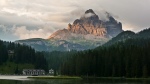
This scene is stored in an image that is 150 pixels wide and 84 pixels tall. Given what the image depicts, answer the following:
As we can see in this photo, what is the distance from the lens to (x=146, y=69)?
630 feet

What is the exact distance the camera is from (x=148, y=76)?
191m

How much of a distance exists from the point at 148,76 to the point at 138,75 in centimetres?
981

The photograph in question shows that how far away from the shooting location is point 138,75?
200 m

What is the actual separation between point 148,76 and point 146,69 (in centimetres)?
428

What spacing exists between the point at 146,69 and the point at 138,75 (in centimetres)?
967
